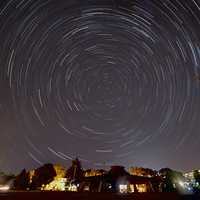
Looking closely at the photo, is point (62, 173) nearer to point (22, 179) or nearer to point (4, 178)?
point (22, 179)

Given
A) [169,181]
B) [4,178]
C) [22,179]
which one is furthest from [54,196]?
[4,178]

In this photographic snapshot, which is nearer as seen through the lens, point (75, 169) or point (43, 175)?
point (43, 175)

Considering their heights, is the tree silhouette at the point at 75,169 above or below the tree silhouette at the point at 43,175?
above

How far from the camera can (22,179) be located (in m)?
37.8

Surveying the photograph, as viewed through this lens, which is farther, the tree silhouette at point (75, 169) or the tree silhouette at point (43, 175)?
the tree silhouette at point (75, 169)

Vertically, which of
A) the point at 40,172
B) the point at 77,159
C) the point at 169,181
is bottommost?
the point at 169,181

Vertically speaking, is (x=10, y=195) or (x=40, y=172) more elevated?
(x=40, y=172)

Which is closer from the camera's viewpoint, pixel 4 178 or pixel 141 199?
pixel 141 199

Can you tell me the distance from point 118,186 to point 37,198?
16191 mm

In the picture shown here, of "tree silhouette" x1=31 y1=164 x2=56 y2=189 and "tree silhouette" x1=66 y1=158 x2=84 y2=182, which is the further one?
"tree silhouette" x1=66 y1=158 x2=84 y2=182

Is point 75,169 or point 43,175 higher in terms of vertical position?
point 75,169

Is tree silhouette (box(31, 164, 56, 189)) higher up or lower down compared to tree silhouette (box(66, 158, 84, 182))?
lower down

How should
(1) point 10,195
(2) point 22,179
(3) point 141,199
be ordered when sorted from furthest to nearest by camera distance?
(2) point 22,179, (3) point 141,199, (1) point 10,195

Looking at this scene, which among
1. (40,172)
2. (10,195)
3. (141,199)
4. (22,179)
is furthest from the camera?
(40,172)
